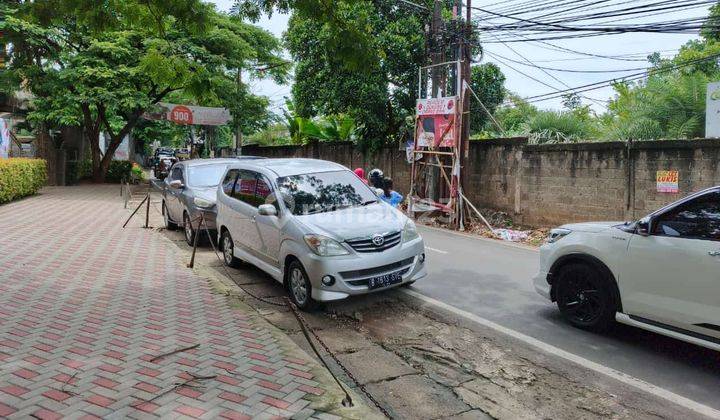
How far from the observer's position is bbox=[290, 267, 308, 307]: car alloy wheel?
609 cm

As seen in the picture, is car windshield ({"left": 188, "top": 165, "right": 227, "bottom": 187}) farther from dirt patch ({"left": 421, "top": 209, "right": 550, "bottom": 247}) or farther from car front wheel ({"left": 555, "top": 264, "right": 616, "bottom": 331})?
car front wheel ({"left": 555, "top": 264, "right": 616, "bottom": 331})

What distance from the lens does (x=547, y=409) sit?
3.87 m

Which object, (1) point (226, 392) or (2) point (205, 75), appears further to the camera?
(2) point (205, 75)

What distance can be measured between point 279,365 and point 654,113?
13210 millimetres

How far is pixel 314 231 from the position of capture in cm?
593

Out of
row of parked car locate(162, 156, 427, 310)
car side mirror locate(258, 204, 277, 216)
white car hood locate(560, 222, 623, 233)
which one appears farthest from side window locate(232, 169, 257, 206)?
white car hood locate(560, 222, 623, 233)

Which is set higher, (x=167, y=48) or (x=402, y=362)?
(x=167, y=48)

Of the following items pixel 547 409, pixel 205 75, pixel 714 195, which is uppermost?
pixel 205 75

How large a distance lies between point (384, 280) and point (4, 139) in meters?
23.1

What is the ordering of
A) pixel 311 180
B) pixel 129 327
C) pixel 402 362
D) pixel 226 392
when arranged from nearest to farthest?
pixel 226 392, pixel 402 362, pixel 129 327, pixel 311 180

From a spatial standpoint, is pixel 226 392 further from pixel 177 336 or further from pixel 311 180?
pixel 311 180

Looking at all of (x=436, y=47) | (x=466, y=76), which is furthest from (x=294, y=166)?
(x=436, y=47)

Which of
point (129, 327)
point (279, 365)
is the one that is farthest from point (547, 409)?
point (129, 327)

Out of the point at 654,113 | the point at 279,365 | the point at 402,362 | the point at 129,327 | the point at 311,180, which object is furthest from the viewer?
the point at 654,113
